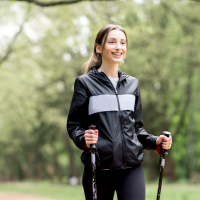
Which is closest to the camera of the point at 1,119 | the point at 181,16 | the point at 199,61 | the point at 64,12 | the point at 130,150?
the point at 130,150

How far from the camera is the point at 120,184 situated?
247 cm

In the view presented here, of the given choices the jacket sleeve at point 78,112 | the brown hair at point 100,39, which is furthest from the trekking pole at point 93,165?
the brown hair at point 100,39

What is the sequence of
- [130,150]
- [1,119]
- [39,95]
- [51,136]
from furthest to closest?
[1,119]
[51,136]
[39,95]
[130,150]

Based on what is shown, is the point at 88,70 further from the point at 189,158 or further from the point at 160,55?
the point at 189,158

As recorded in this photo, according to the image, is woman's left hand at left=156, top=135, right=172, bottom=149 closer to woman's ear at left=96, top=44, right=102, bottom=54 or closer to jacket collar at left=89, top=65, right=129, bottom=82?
jacket collar at left=89, top=65, right=129, bottom=82

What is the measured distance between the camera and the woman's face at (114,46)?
8.56 feet

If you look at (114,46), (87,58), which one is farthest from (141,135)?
(87,58)

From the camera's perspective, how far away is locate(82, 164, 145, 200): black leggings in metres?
2.43

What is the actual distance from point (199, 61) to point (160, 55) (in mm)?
1821

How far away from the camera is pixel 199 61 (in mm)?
14477

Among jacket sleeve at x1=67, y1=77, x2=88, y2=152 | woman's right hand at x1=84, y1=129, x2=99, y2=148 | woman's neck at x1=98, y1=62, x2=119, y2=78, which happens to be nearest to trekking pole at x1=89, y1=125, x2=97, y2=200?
woman's right hand at x1=84, y1=129, x2=99, y2=148

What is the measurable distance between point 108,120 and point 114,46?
0.64 m

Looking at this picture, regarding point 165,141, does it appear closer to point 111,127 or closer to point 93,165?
point 111,127

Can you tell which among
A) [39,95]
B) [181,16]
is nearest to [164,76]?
[181,16]
